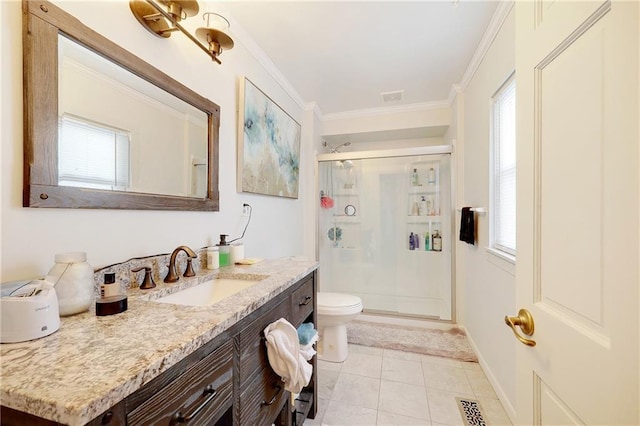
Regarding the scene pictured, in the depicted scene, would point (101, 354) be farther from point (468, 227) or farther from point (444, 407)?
point (468, 227)

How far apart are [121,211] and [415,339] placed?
254cm

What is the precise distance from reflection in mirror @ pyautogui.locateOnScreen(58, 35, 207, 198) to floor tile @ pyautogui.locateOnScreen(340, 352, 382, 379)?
1740mm

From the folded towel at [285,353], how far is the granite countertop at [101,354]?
171mm

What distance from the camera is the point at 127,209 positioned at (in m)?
1.06

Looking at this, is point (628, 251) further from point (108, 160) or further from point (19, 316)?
point (108, 160)

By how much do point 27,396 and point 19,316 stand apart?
27cm

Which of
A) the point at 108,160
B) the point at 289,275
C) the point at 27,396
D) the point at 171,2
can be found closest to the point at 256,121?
the point at 171,2

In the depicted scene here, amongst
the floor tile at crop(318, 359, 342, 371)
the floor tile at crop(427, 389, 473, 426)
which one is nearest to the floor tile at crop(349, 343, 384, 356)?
the floor tile at crop(318, 359, 342, 371)

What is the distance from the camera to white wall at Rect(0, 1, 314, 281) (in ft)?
2.44

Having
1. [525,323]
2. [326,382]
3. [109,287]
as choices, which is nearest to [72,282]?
[109,287]

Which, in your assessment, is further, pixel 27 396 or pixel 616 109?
pixel 616 109

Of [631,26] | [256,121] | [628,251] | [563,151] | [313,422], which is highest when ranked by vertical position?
[256,121]

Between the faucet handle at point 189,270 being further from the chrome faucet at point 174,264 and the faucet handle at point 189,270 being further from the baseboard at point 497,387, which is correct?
the baseboard at point 497,387

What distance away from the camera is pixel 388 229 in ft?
10.8
